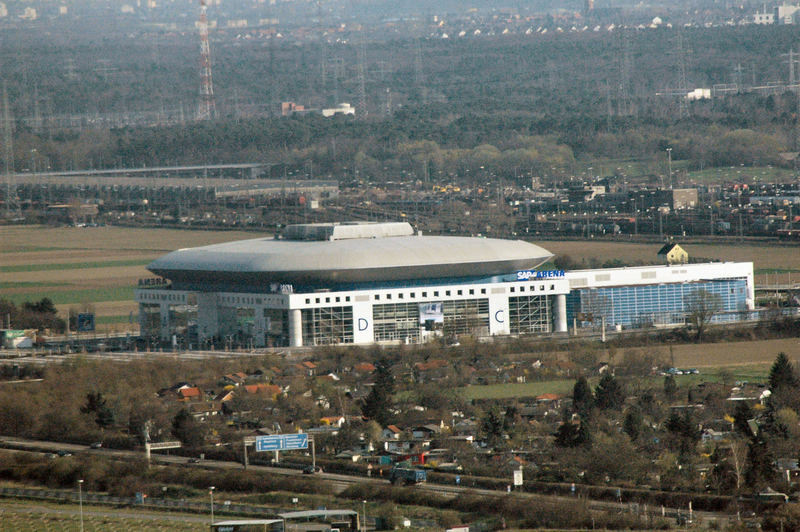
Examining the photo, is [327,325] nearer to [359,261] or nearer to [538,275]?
[359,261]

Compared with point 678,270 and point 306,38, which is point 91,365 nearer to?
point 678,270

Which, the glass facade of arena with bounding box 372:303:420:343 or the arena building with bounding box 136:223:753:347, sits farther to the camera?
the glass facade of arena with bounding box 372:303:420:343

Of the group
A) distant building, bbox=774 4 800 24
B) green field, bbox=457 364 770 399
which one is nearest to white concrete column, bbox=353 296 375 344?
green field, bbox=457 364 770 399

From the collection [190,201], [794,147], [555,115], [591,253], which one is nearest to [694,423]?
[591,253]

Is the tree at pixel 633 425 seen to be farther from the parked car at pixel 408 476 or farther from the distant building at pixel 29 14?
the distant building at pixel 29 14

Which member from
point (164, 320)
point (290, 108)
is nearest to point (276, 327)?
point (164, 320)

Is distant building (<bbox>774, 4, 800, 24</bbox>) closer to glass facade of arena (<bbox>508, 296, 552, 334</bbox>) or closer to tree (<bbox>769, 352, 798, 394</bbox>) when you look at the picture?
glass facade of arena (<bbox>508, 296, 552, 334</bbox>)
